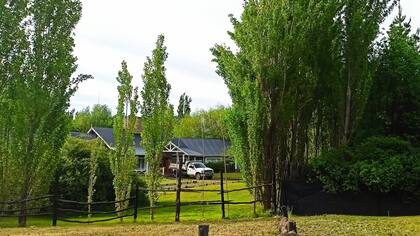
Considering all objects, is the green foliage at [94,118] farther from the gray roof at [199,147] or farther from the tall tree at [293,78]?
the tall tree at [293,78]

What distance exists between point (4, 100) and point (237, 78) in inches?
284

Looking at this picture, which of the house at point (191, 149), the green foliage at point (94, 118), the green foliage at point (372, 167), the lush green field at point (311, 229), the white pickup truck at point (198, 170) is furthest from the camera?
the green foliage at point (94, 118)

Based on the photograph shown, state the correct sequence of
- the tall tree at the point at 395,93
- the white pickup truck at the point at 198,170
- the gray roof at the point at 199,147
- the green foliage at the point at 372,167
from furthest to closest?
the gray roof at the point at 199,147 → the white pickup truck at the point at 198,170 → the tall tree at the point at 395,93 → the green foliage at the point at 372,167

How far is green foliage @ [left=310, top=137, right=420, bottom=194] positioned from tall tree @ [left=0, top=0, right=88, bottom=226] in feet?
26.6

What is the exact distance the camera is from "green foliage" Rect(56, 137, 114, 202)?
66.4 ft

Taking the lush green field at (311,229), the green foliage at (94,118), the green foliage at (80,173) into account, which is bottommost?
the lush green field at (311,229)

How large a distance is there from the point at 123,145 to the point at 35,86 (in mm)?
3284

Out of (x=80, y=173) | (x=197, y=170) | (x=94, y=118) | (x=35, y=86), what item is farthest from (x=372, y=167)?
(x=94, y=118)

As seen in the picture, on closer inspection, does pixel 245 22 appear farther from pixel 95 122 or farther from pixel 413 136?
pixel 95 122

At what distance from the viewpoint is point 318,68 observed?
1467cm

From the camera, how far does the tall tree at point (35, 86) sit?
13992mm

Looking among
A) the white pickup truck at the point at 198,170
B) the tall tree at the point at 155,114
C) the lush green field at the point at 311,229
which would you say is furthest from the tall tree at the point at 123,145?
the white pickup truck at the point at 198,170

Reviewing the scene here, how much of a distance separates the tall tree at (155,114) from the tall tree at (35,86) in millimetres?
2423

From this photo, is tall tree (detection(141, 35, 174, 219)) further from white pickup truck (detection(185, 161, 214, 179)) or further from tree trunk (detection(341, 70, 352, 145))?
white pickup truck (detection(185, 161, 214, 179))
